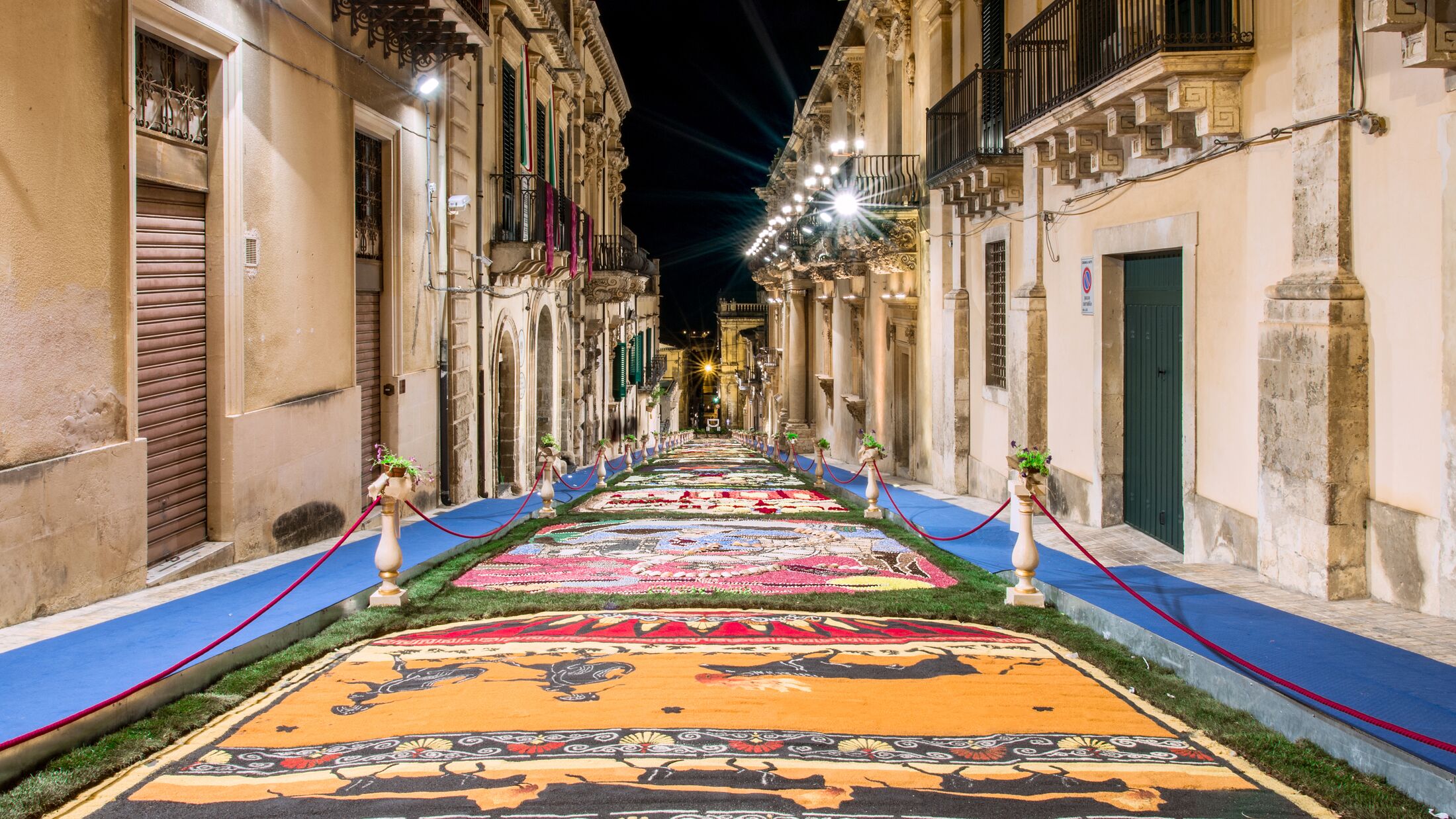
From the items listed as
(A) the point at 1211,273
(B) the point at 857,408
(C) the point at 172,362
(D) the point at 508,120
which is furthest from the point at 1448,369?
(B) the point at 857,408

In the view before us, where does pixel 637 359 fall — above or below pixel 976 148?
below

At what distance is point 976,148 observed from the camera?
16.1m

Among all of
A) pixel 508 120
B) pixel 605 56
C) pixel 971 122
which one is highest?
pixel 605 56

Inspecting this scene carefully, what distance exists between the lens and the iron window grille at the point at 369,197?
13.3 m

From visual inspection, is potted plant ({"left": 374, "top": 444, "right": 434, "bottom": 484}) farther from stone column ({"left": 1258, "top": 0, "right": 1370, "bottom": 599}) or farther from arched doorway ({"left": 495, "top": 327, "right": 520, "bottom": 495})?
arched doorway ({"left": 495, "top": 327, "right": 520, "bottom": 495})

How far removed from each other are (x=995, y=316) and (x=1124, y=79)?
7.45 m

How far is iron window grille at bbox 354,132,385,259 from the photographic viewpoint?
13297 mm

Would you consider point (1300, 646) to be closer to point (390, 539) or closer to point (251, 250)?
point (390, 539)

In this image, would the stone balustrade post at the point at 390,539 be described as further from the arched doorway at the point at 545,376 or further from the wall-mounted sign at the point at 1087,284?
the arched doorway at the point at 545,376

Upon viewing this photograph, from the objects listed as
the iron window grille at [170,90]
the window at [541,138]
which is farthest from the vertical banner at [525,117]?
the iron window grille at [170,90]

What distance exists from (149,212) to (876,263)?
15.7 meters

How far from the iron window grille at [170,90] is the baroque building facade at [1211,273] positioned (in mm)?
8034

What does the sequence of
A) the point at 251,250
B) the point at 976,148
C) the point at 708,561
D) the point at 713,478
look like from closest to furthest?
the point at 251,250 < the point at 708,561 < the point at 976,148 < the point at 713,478

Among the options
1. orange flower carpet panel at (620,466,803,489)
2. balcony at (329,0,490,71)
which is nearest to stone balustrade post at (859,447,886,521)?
orange flower carpet panel at (620,466,803,489)
